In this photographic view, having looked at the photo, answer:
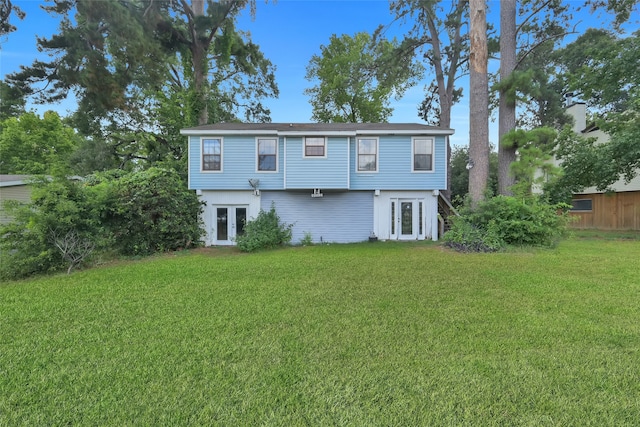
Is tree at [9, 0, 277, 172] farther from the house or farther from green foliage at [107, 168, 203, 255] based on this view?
green foliage at [107, 168, 203, 255]

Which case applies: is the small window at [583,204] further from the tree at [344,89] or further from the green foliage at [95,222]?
the green foliage at [95,222]

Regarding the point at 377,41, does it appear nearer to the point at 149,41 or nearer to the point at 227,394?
the point at 149,41

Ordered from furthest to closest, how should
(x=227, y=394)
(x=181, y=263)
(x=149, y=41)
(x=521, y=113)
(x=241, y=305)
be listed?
(x=521, y=113), (x=149, y=41), (x=181, y=263), (x=241, y=305), (x=227, y=394)

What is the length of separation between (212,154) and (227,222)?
2.72m

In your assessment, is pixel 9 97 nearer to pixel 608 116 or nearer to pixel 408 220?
pixel 408 220

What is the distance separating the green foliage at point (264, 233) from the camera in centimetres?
1007

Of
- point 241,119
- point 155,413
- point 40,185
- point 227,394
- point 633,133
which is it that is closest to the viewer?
point 155,413

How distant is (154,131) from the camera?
17.8 m

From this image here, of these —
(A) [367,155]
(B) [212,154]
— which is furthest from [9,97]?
(A) [367,155]

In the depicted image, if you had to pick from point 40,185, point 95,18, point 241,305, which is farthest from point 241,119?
point 241,305

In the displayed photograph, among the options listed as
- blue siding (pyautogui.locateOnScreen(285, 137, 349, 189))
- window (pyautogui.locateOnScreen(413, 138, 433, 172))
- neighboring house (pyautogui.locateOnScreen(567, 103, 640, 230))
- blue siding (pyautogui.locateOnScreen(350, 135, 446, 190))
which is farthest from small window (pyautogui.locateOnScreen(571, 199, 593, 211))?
blue siding (pyautogui.locateOnScreen(285, 137, 349, 189))

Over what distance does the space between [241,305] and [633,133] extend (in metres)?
15.3

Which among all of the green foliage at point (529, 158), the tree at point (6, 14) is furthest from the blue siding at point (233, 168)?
the green foliage at point (529, 158)

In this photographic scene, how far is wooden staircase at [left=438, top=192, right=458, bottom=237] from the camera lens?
12424 millimetres
